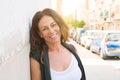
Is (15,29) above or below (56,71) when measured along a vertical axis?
above

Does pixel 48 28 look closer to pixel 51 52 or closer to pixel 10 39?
pixel 51 52

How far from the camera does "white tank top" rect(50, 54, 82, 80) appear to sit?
7.09 feet

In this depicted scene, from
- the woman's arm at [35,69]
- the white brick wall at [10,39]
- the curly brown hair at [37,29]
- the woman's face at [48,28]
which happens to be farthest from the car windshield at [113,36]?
the white brick wall at [10,39]

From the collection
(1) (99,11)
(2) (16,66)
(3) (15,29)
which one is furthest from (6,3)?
(1) (99,11)

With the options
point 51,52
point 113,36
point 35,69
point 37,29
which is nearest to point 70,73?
point 51,52

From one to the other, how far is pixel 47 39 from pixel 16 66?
78 cm

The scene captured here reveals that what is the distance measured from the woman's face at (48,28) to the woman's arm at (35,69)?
0.22 metres

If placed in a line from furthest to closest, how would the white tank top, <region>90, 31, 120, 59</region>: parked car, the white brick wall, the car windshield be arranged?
the car windshield, <region>90, 31, 120, 59</region>: parked car, the white tank top, the white brick wall

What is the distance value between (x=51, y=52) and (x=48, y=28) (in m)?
0.29

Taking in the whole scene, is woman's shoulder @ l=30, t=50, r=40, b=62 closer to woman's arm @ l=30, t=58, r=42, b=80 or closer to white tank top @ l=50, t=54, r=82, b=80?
woman's arm @ l=30, t=58, r=42, b=80

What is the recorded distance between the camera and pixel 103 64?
1202cm

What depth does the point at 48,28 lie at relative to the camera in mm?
2062

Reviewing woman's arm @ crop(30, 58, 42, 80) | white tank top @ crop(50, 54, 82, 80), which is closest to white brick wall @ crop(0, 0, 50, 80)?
woman's arm @ crop(30, 58, 42, 80)

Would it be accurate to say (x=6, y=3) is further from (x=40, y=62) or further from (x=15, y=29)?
(x=40, y=62)
